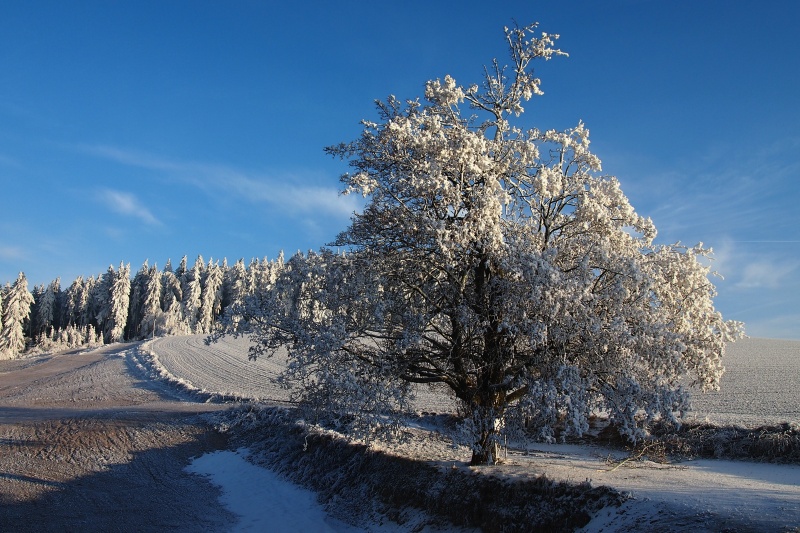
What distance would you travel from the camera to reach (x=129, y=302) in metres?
124

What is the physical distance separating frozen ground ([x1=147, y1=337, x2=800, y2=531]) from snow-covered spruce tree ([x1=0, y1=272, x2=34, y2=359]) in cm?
7753

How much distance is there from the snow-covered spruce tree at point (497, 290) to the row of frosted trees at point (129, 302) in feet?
302

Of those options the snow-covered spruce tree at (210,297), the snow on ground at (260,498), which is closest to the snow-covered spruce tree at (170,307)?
the snow-covered spruce tree at (210,297)

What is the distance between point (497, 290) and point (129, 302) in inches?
5036

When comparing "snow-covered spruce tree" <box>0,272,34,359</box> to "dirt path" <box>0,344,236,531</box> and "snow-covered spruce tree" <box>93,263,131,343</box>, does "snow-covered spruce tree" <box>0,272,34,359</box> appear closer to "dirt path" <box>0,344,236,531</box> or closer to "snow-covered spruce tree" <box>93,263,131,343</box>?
"snow-covered spruce tree" <box>93,263,131,343</box>

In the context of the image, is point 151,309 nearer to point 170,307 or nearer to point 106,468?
point 170,307

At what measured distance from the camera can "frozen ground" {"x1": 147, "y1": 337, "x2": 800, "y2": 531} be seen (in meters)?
9.38

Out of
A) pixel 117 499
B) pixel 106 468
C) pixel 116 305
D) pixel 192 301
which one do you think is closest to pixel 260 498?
pixel 117 499

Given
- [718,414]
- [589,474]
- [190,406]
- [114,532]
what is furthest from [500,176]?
[190,406]

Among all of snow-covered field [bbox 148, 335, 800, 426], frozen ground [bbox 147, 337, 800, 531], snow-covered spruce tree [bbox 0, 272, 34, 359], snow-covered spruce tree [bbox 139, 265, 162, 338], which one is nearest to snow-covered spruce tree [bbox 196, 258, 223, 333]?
snow-covered spruce tree [bbox 139, 265, 162, 338]

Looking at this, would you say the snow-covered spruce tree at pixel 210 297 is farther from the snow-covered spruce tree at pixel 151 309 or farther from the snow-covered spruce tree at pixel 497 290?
the snow-covered spruce tree at pixel 497 290

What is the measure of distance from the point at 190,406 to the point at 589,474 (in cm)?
2686

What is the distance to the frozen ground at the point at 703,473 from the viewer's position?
938cm

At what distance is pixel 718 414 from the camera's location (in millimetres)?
24328
